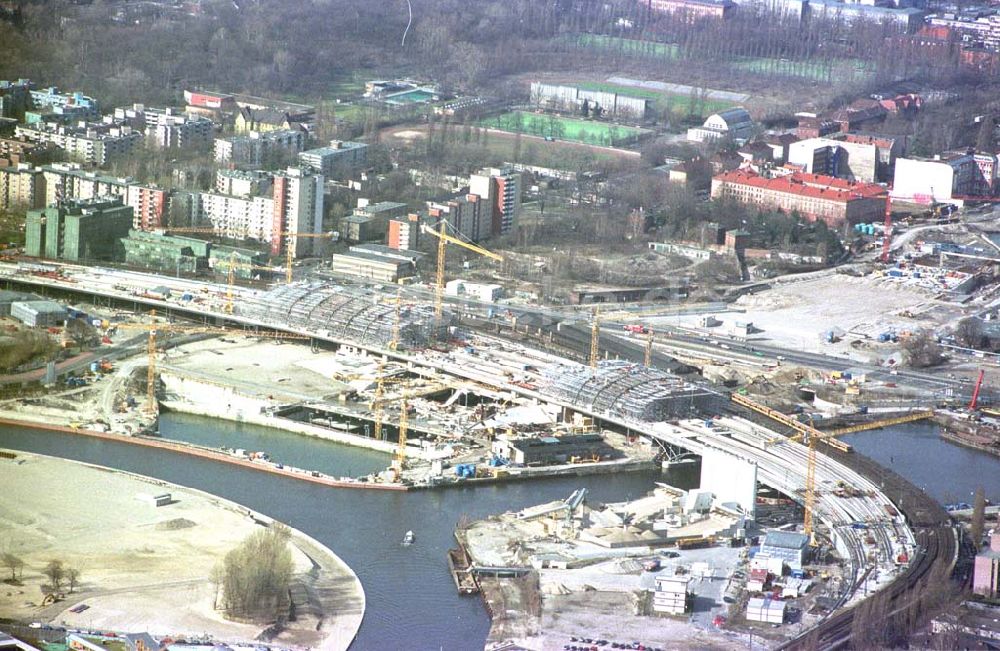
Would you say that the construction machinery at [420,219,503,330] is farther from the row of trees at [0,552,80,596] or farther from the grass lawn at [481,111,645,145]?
the row of trees at [0,552,80,596]

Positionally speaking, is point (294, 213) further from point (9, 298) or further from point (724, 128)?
point (724, 128)

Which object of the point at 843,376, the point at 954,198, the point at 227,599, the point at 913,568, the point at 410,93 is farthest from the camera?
the point at 410,93

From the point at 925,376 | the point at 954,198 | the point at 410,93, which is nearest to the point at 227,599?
the point at 925,376

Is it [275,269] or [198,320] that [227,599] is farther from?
[275,269]

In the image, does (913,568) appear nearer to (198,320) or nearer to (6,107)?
(198,320)

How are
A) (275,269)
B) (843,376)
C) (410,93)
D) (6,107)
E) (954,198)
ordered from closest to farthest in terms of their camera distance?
(843,376)
(275,269)
(6,107)
(954,198)
(410,93)

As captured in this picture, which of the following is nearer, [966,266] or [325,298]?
[325,298]

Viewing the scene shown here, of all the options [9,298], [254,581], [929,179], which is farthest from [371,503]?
[929,179]

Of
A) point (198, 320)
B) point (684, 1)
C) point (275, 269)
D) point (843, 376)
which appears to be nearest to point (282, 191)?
point (275, 269)
